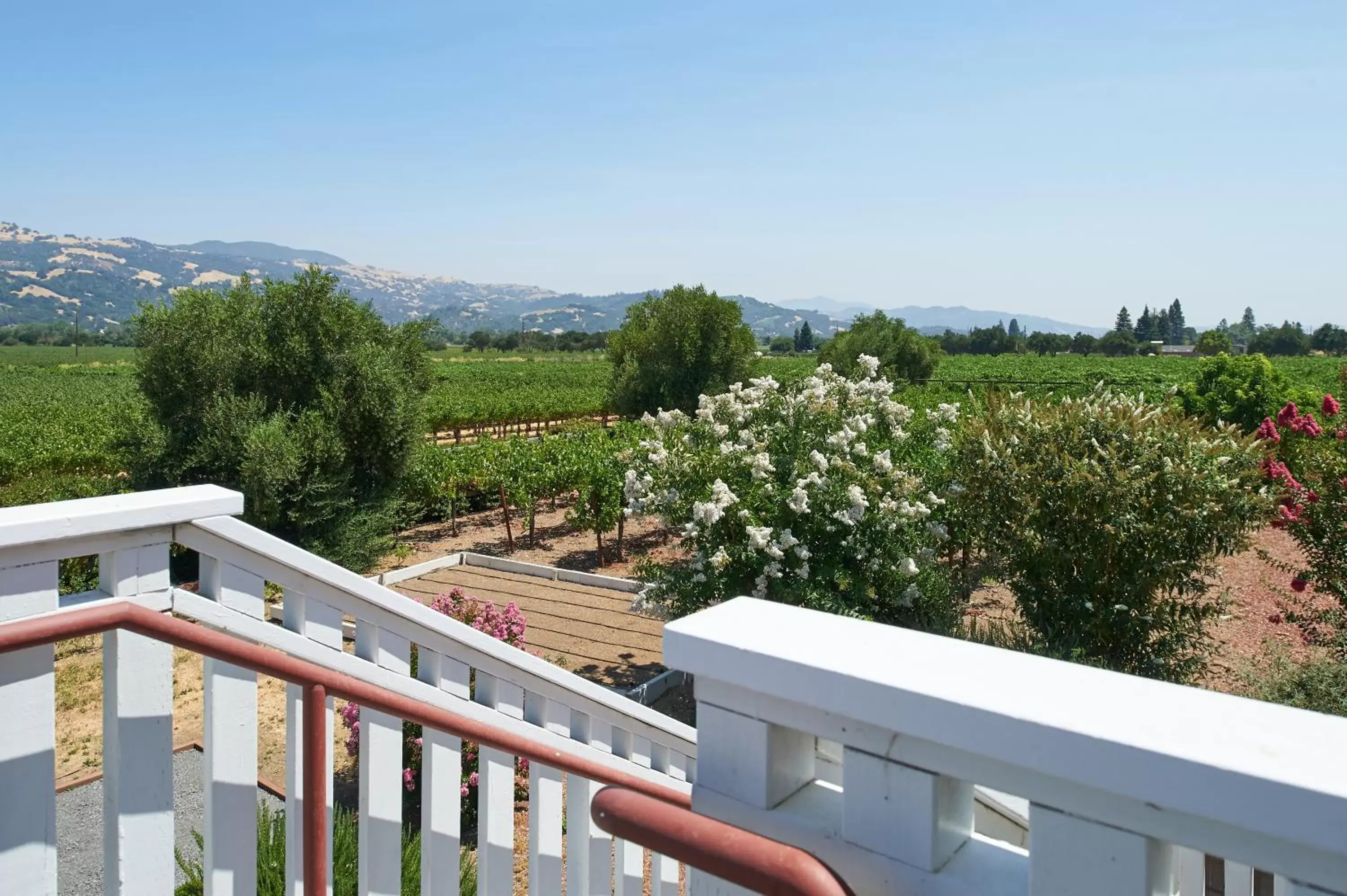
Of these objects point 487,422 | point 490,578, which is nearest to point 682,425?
point 490,578

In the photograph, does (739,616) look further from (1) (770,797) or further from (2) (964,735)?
(2) (964,735)

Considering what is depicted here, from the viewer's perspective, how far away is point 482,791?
2.07 meters

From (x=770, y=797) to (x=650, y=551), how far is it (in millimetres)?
13289

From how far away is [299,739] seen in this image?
205 centimetres

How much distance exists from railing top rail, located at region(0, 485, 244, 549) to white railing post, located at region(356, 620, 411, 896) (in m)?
0.52

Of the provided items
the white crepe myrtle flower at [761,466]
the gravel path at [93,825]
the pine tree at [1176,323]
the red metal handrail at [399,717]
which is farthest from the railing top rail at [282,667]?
the pine tree at [1176,323]

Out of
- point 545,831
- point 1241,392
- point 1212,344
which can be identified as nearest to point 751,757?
point 545,831

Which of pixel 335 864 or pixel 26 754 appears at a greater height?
pixel 26 754

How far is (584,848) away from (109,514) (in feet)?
4.12

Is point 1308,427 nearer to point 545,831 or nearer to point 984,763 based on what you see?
point 545,831

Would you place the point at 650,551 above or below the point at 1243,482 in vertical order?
below

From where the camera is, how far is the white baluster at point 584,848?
83.3 inches

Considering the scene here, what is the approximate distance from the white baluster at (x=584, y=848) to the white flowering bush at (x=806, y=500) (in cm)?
444

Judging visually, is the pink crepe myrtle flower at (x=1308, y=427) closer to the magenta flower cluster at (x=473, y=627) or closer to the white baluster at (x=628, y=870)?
the magenta flower cluster at (x=473, y=627)
